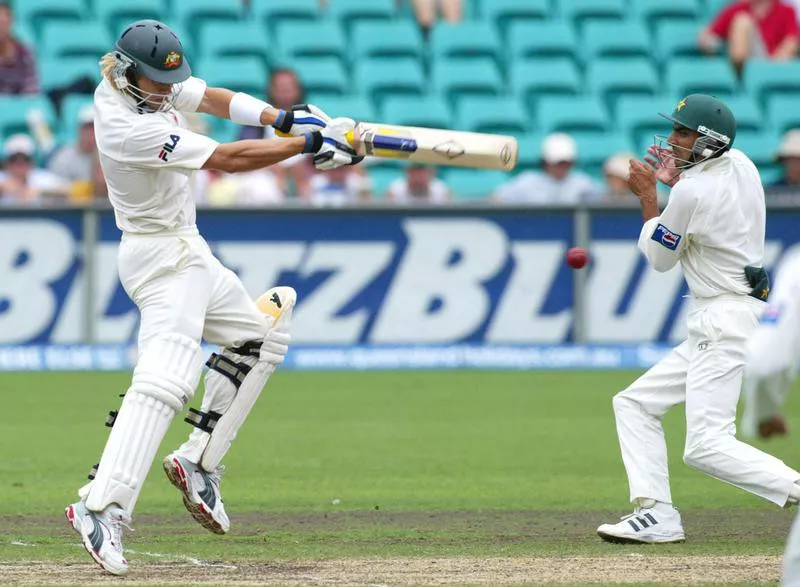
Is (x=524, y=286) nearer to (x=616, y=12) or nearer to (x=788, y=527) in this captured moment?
(x=616, y=12)

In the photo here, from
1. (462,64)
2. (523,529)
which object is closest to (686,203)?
(523,529)

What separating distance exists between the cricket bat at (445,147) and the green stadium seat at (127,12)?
33.4 ft

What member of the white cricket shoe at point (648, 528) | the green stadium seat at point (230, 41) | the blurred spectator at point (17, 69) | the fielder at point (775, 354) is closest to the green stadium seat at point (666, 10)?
the green stadium seat at point (230, 41)

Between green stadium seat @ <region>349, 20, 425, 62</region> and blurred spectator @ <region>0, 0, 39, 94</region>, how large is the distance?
3522 millimetres

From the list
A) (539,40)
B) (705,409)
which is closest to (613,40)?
(539,40)

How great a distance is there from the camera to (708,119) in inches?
269

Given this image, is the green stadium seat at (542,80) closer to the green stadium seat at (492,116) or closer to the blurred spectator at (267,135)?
the green stadium seat at (492,116)

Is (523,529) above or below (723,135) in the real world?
below

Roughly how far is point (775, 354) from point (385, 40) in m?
13.0

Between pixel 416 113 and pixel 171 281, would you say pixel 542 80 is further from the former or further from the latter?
pixel 171 281

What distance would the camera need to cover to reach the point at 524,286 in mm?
13977

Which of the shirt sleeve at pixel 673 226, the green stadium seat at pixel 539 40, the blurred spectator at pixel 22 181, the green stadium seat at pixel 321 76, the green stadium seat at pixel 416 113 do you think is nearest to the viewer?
the shirt sleeve at pixel 673 226

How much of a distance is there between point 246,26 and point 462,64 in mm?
2349

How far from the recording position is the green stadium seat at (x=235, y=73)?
52.8 ft
